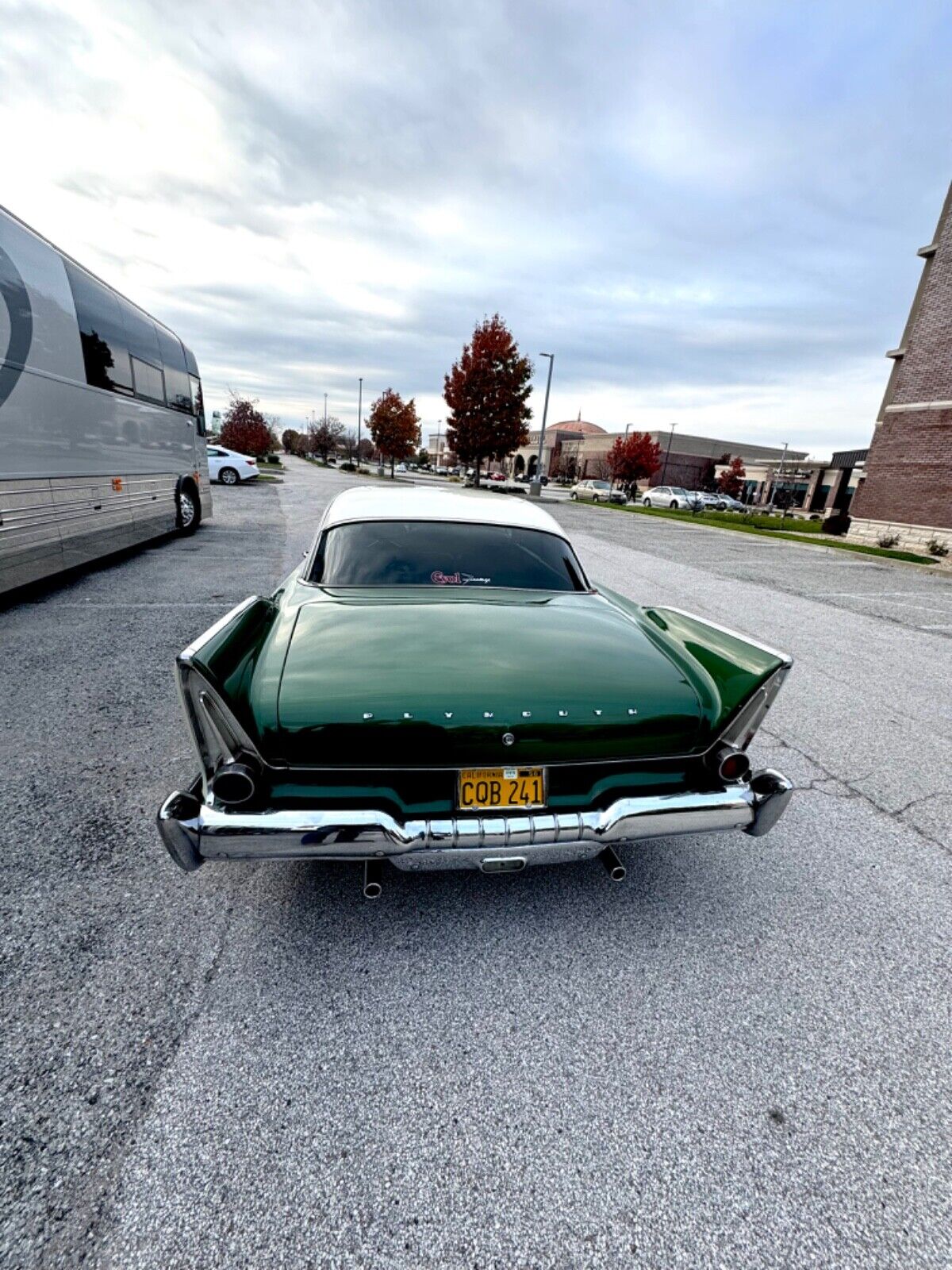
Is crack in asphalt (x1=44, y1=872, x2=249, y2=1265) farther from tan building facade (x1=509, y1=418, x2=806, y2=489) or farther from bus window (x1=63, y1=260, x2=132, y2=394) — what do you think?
tan building facade (x1=509, y1=418, x2=806, y2=489)

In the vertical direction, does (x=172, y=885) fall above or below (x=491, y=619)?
below

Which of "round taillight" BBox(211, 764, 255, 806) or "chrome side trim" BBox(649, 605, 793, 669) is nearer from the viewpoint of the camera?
"round taillight" BBox(211, 764, 255, 806)

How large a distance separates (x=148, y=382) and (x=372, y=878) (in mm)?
9466

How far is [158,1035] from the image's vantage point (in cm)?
175

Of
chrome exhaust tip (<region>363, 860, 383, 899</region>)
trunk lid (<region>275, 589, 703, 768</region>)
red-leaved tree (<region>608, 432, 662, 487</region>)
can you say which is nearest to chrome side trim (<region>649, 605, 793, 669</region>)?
trunk lid (<region>275, 589, 703, 768</region>)

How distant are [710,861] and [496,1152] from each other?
1653 millimetres

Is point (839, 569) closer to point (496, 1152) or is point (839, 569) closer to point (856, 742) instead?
point (856, 742)

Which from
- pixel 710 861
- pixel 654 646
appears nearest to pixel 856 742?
pixel 710 861

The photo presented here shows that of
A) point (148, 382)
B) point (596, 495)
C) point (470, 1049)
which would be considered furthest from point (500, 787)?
point (596, 495)

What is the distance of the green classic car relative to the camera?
188 centimetres

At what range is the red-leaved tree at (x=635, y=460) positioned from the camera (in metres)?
41.1

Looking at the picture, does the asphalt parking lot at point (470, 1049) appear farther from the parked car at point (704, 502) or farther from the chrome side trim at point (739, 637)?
the parked car at point (704, 502)

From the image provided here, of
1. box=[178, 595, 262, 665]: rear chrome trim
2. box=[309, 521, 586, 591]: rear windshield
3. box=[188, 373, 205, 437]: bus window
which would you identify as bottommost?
box=[178, 595, 262, 665]: rear chrome trim

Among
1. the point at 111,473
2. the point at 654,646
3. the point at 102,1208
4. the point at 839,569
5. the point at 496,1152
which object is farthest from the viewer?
the point at 839,569
